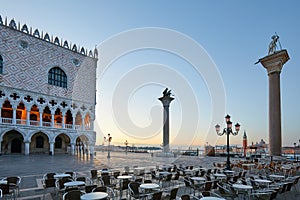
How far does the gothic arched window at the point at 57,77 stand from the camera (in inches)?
1141

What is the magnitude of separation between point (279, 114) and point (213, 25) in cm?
855

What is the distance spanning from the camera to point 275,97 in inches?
657

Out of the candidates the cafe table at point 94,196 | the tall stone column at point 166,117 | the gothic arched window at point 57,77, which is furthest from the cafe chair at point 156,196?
the gothic arched window at point 57,77

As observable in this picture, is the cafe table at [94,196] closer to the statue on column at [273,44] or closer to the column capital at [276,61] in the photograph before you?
the column capital at [276,61]

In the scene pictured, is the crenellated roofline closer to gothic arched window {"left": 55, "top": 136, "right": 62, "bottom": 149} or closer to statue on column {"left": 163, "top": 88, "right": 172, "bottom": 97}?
gothic arched window {"left": 55, "top": 136, "right": 62, "bottom": 149}

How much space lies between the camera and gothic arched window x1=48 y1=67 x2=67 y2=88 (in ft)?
95.1

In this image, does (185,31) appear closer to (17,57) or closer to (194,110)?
(194,110)

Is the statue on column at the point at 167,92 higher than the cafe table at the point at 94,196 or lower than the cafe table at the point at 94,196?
higher

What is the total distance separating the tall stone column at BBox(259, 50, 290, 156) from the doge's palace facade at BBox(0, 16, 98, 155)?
21682 millimetres

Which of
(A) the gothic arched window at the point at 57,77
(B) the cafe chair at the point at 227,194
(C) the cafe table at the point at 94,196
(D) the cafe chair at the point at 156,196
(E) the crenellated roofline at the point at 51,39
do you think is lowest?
(B) the cafe chair at the point at 227,194

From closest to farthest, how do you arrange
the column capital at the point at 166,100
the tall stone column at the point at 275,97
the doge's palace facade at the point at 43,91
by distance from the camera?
the tall stone column at the point at 275,97 → the doge's palace facade at the point at 43,91 → the column capital at the point at 166,100

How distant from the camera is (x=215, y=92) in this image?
51.3 ft

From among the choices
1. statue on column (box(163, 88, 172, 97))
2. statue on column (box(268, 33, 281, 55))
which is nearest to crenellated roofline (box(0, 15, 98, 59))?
statue on column (box(163, 88, 172, 97))

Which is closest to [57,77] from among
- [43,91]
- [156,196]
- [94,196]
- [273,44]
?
[43,91]
